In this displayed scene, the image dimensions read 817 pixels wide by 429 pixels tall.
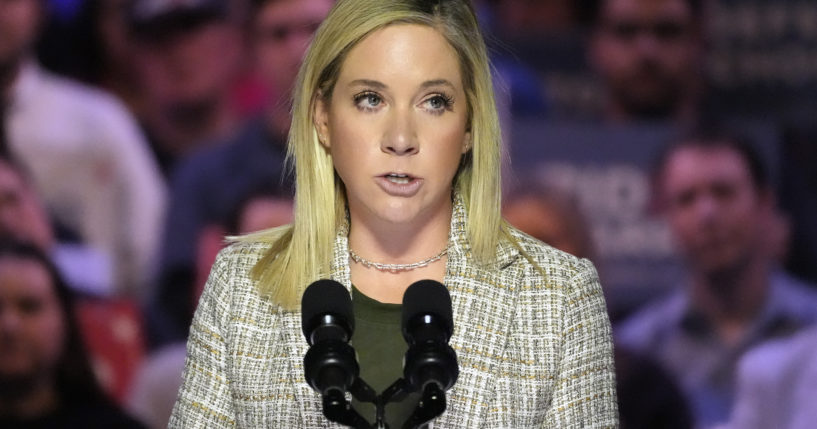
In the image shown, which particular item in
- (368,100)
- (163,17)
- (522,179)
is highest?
(163,17)

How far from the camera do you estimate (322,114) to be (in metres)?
2.29

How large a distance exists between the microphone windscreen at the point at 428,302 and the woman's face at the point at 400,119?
38 cm

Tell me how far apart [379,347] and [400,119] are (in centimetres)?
44

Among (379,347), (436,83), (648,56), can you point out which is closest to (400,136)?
(436,83)

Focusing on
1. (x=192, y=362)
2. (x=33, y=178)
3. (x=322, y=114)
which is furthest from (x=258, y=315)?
(x=33, y=178)

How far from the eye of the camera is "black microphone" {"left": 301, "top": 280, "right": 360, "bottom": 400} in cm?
160

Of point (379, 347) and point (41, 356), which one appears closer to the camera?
point (379, 347)

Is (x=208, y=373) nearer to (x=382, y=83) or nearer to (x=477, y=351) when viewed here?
(x=477, y=351)

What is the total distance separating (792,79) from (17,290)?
3.64 metres

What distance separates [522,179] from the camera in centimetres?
507

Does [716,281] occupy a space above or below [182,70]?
below

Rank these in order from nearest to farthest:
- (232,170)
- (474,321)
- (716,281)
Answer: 1. (474,321)
2. (716,281)
3. (232,170)

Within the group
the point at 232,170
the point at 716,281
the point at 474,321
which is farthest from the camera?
the point at 232,170

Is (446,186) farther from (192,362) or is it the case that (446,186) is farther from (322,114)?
(192,362)
